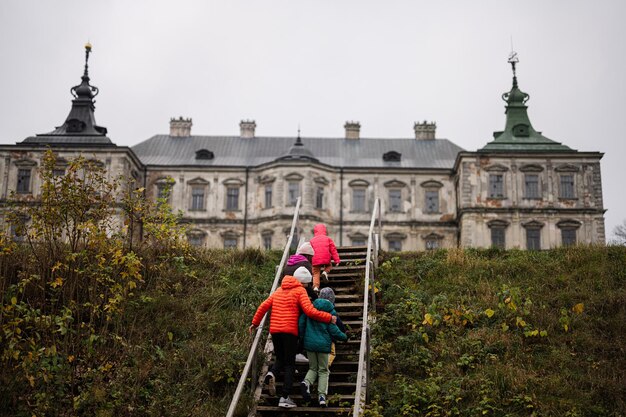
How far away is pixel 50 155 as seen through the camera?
1290cm

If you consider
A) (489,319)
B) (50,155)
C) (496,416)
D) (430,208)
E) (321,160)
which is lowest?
(496,416)

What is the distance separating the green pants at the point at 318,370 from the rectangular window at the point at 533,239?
107 ft

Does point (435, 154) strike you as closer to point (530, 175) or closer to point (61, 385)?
point (530, 175)

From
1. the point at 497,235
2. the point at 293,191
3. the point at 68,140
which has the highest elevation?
the point at 68,140

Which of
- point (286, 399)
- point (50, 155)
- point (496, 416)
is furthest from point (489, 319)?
point (50, 155)

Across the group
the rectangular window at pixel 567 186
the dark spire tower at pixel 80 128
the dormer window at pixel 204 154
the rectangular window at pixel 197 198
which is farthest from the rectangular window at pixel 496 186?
the dark spire tower at pixel 80 128

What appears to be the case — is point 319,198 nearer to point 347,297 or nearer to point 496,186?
point 496,186

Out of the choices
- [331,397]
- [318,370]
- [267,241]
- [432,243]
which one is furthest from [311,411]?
[432,243]

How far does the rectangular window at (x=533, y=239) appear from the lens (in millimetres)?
40688

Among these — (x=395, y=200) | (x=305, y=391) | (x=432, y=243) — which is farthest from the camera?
(x=395, y=200)

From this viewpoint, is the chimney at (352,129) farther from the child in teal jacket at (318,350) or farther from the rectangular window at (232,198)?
the child in teal jacket at (318,350)

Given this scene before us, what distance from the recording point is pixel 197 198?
44.6 meters

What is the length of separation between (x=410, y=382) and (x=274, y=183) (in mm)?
32338

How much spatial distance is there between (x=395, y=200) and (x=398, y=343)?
106 ft
